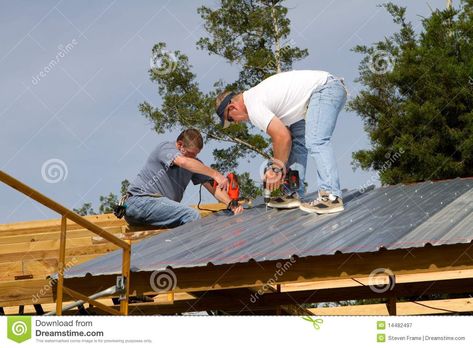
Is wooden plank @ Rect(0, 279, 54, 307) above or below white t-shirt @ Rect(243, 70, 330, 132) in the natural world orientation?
below

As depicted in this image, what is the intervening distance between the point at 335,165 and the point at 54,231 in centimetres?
432

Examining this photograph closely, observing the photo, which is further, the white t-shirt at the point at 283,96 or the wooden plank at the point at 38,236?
the wooden plank at the point at 38,236

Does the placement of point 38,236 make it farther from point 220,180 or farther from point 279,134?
point 279,134

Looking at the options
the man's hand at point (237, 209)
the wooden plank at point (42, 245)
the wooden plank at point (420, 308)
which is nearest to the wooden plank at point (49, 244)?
the wooden plank at point (42, 245)

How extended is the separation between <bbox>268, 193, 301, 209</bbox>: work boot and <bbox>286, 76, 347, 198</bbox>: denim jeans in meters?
0.68

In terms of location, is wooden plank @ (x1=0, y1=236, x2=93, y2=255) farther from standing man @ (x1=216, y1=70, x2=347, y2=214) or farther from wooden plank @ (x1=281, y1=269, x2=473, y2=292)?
wooden plank @ (x1=281, y1=269, x2=473, y2=292)

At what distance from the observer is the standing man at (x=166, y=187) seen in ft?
37.1

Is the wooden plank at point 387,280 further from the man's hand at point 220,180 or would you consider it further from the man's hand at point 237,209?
the man's hand at point 220,180

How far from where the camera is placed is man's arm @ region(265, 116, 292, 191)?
9.66 m

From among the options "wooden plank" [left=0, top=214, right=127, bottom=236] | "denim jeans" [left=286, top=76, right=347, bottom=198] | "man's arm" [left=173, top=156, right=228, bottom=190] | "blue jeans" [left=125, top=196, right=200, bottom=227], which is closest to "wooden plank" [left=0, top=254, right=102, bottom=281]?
"blue jeans" [left=125, top=196, right=200, bottom=227]

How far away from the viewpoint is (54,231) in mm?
11938

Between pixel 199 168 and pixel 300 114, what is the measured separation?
5.06 feet

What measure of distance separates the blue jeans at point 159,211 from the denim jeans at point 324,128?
204 centimetres
